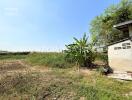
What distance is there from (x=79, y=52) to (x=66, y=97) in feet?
30.0

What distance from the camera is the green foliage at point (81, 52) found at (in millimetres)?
20203

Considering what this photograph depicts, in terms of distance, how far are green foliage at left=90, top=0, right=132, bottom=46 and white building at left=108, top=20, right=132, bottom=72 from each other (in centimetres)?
1018

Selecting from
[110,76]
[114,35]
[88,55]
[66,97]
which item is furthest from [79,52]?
[114,35]

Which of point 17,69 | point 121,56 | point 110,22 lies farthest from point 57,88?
point 110,22

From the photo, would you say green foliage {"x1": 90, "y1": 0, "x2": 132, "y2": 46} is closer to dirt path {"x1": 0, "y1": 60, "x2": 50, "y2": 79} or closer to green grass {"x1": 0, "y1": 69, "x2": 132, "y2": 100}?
dirt path {"x1": 0, "y1": 60, "x2": 50, "y2": 79}

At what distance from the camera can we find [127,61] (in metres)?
17.5

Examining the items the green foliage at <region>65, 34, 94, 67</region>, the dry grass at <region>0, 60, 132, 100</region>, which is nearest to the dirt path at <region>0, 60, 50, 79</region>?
the dry grass at <region>0, 60, 132, 100</region>

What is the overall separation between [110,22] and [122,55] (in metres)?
13.2

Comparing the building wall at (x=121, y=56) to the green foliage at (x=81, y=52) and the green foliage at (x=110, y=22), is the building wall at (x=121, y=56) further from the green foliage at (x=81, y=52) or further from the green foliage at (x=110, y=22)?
the green foliage at (x=110, y=22)

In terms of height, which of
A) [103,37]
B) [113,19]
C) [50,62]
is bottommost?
[50,62]

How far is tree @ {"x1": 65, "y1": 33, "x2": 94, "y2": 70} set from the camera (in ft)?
66.3

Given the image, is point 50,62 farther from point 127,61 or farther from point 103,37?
point 103,37

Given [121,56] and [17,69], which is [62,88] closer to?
[17,69]

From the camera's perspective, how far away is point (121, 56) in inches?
709
